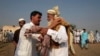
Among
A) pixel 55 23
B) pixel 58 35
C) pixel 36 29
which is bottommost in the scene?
pixel 58 35

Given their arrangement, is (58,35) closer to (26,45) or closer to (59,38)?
(59,38)

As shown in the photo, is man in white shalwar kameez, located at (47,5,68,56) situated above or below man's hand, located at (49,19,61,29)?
below

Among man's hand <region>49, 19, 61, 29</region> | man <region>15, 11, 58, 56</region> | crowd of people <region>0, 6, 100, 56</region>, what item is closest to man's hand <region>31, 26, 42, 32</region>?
crowd of people <region>0, 6, 100, 56</region>

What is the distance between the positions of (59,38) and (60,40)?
65 millimetres

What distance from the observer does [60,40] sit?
6.77m

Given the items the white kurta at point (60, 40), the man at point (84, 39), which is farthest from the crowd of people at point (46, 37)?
the man at point (84, 39)

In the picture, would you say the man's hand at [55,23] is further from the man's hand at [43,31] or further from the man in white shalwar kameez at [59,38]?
the man's hand at [43,31]

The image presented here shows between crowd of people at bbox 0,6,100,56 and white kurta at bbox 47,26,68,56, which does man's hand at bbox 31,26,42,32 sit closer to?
crowd of people at bbox 0,6,100,56

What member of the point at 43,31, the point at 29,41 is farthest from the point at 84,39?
the point at 43,31

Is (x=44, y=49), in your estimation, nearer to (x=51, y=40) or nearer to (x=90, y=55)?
(x=51, y=40)

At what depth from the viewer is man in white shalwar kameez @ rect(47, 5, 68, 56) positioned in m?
6.72

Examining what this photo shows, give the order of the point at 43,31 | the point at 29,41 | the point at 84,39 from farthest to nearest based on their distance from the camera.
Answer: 1. the point at 84,39
2. the point at 29,41
3. the point at 43,31

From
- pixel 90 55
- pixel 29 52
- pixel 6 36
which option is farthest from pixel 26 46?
pixel 6 36

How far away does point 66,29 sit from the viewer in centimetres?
738
